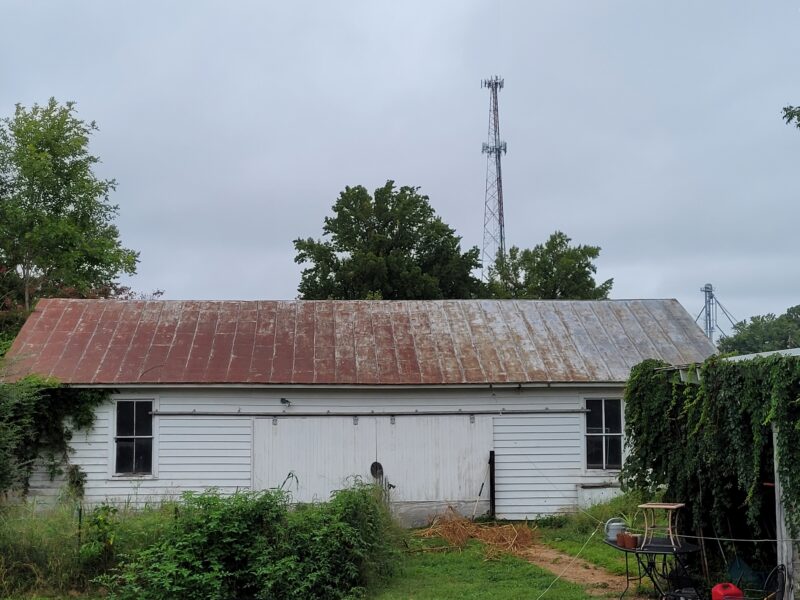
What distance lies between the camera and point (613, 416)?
16.4 metres

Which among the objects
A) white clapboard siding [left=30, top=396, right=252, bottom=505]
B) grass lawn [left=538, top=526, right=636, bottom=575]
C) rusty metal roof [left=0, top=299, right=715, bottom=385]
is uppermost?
rusty metal roof [left=0, top=299, right=715, bottom=385]

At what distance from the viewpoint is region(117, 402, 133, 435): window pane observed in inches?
619

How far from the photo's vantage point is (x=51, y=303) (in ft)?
59.2

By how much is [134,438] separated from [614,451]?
9.23 meters

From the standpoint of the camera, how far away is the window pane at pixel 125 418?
15.7 metres

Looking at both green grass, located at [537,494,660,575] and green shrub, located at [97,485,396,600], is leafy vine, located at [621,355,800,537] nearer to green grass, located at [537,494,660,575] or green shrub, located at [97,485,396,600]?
green grass, located at [537,494,660,575]

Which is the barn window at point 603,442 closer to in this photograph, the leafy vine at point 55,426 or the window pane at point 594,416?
the window pane at point 594,416

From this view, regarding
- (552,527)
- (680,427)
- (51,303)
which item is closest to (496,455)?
(552,527)

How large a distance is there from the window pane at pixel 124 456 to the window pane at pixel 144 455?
0.12 meters

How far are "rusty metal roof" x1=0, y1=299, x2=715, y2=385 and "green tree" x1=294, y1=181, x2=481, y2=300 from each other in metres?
16.6

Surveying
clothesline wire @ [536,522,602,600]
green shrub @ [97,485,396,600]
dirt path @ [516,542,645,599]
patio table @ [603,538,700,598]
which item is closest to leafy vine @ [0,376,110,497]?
green shrub @ [97,485,396,600]

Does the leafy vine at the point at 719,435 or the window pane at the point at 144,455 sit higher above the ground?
the leafy vine at the point at 719,435

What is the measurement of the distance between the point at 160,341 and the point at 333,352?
351 centimetres

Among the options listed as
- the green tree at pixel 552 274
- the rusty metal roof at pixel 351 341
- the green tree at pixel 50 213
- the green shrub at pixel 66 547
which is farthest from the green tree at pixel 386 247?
the green shrub at pixel 66 547
